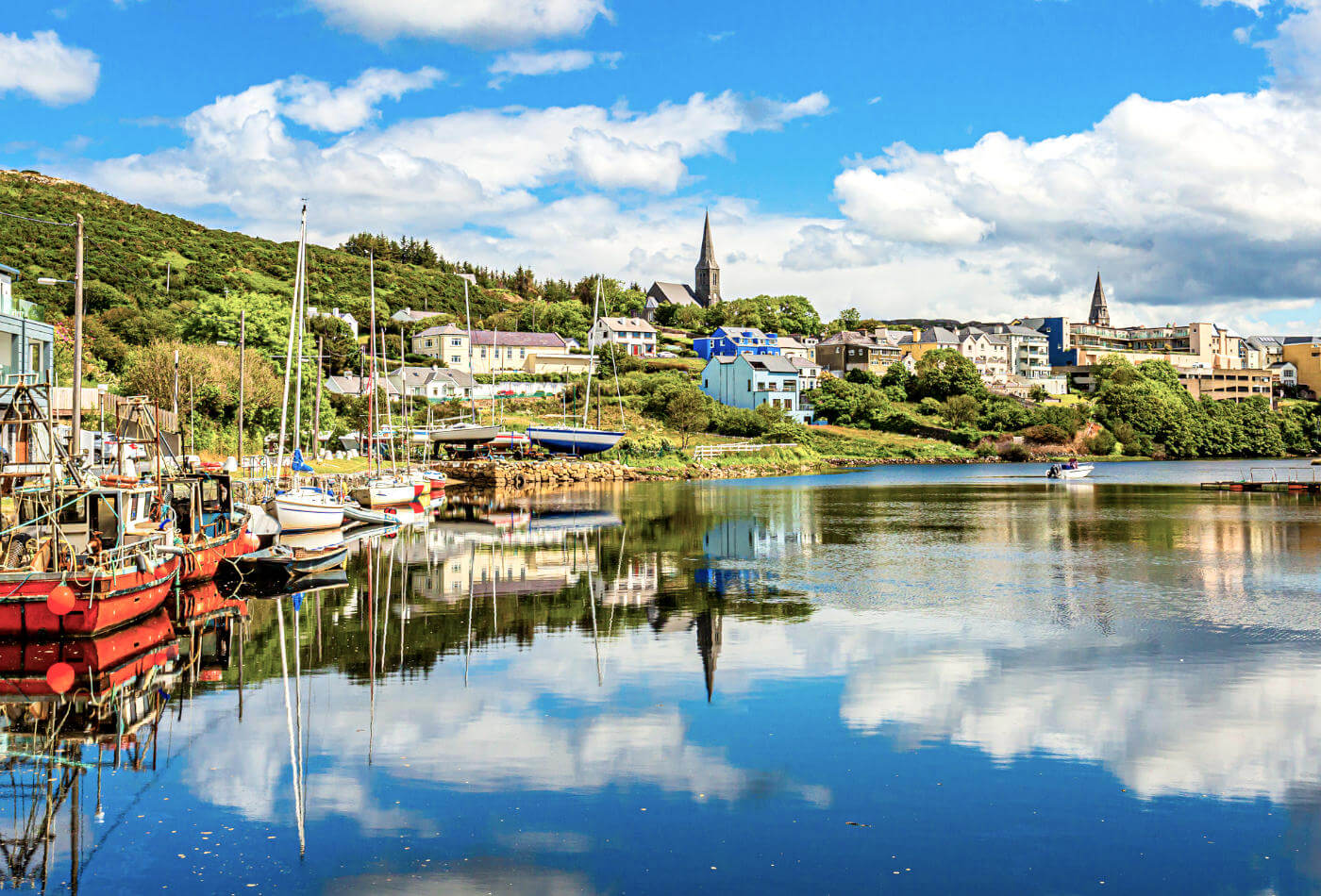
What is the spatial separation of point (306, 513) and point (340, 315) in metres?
106

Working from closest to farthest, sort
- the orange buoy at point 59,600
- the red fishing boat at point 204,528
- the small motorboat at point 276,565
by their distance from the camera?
1. the orange buoy at point 59,600
2. the red fishing boat at point 204,528
3. the small motorboat at point 276,565

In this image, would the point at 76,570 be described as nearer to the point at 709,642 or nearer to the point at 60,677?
the point at 60,677

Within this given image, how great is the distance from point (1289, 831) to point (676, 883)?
6655 millimetres

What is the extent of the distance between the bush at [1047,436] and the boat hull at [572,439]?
215 ft

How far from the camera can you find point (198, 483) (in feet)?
101

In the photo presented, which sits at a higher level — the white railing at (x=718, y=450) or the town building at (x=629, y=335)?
the town building at (x=629, y=335)

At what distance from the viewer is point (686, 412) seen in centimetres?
11138

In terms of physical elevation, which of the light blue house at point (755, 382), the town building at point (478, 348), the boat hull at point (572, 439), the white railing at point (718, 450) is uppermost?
the town building at point (478, 348)

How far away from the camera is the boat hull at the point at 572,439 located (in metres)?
92.1

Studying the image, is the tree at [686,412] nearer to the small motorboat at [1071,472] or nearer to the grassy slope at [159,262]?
the small motorboat at [1071,472]

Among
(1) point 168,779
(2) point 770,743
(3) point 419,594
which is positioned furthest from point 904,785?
(3) point 419,594

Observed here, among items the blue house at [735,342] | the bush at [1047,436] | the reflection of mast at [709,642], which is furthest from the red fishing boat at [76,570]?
the bush at [1047,436]

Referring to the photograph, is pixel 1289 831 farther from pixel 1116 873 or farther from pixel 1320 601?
pixel 1320 601

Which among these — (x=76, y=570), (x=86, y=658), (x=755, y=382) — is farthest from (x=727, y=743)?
(x=755, y=382)
